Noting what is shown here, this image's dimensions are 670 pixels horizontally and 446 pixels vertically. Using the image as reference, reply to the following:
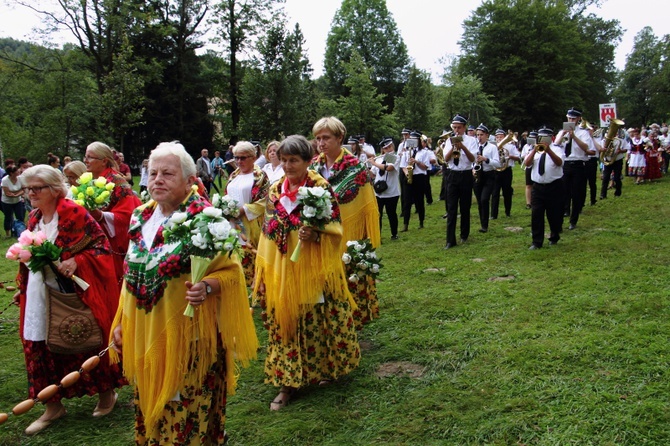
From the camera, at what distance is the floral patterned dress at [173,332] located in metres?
3.19

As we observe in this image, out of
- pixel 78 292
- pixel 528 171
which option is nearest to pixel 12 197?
pixel 78 292

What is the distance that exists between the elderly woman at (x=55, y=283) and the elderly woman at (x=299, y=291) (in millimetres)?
1347

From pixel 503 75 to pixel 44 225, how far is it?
50.3 metres

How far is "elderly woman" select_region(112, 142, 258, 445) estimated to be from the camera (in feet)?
10.5

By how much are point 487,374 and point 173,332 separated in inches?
113

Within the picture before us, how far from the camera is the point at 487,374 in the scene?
4773mm

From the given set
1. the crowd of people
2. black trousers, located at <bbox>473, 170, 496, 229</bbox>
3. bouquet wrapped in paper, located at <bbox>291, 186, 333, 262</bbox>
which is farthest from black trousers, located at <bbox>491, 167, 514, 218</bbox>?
bouquet wrapped in paper, located at <bbox>291, 186, 333, 262</bbox>

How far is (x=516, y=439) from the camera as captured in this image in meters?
3.76

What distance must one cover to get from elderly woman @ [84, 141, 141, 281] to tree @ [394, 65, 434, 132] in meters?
36.1

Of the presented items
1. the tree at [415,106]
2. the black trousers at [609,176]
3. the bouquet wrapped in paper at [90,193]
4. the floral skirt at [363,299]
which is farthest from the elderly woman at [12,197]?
the tree at [415,106]

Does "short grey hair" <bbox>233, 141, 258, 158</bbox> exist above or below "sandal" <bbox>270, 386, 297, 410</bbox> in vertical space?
above

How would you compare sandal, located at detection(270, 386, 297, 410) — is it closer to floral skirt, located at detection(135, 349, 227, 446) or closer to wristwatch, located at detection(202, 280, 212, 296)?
floral skirt, located at detection(135, 349, 227, 446)

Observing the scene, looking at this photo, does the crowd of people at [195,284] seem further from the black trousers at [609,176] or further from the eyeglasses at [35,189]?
the black trousers at [609,176]

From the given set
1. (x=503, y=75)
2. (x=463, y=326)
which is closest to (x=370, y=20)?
(x=503, y=75)
